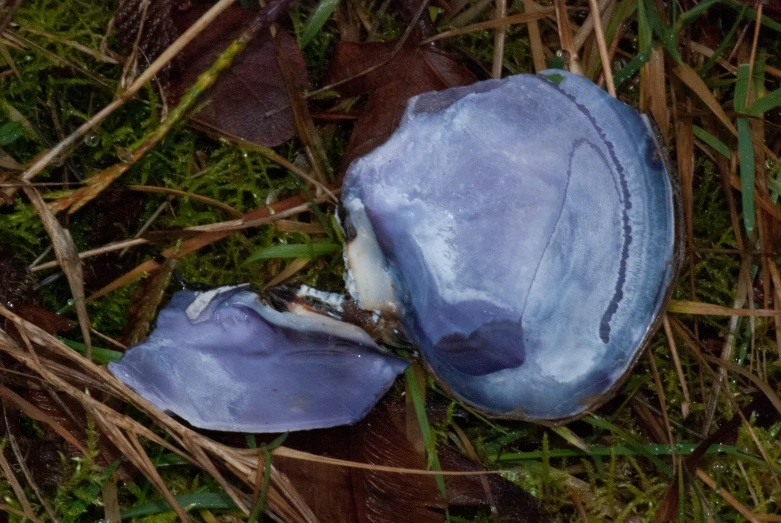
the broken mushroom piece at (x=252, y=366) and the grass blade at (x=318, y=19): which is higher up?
the grass blade at (x=318, y=19)

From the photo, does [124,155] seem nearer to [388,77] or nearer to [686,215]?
[388,77]

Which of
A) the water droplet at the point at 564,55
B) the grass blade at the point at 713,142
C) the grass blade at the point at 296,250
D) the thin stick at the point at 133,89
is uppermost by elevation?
the thin stick at the point at 133,89

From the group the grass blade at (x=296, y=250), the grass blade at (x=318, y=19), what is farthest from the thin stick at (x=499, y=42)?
the grass blade at (x=296, y=250)

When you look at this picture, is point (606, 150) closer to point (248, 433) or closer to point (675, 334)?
point (675, 334)

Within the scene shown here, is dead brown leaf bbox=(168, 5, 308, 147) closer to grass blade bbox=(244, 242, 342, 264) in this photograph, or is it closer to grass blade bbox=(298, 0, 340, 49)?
grass blade bbox=(298, 0, 340, 49)

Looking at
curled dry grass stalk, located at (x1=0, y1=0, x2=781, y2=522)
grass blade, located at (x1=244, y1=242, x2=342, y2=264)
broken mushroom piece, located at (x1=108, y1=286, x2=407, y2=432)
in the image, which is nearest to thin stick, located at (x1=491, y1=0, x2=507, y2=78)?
curled dry grass stalk, located at (x1=0, y1=0, x2=781, y2=522)

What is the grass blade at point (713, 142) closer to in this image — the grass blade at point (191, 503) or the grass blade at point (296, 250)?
the grass blade at point (296, 250)

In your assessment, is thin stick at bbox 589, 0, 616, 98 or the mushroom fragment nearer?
the mushroom fragment
